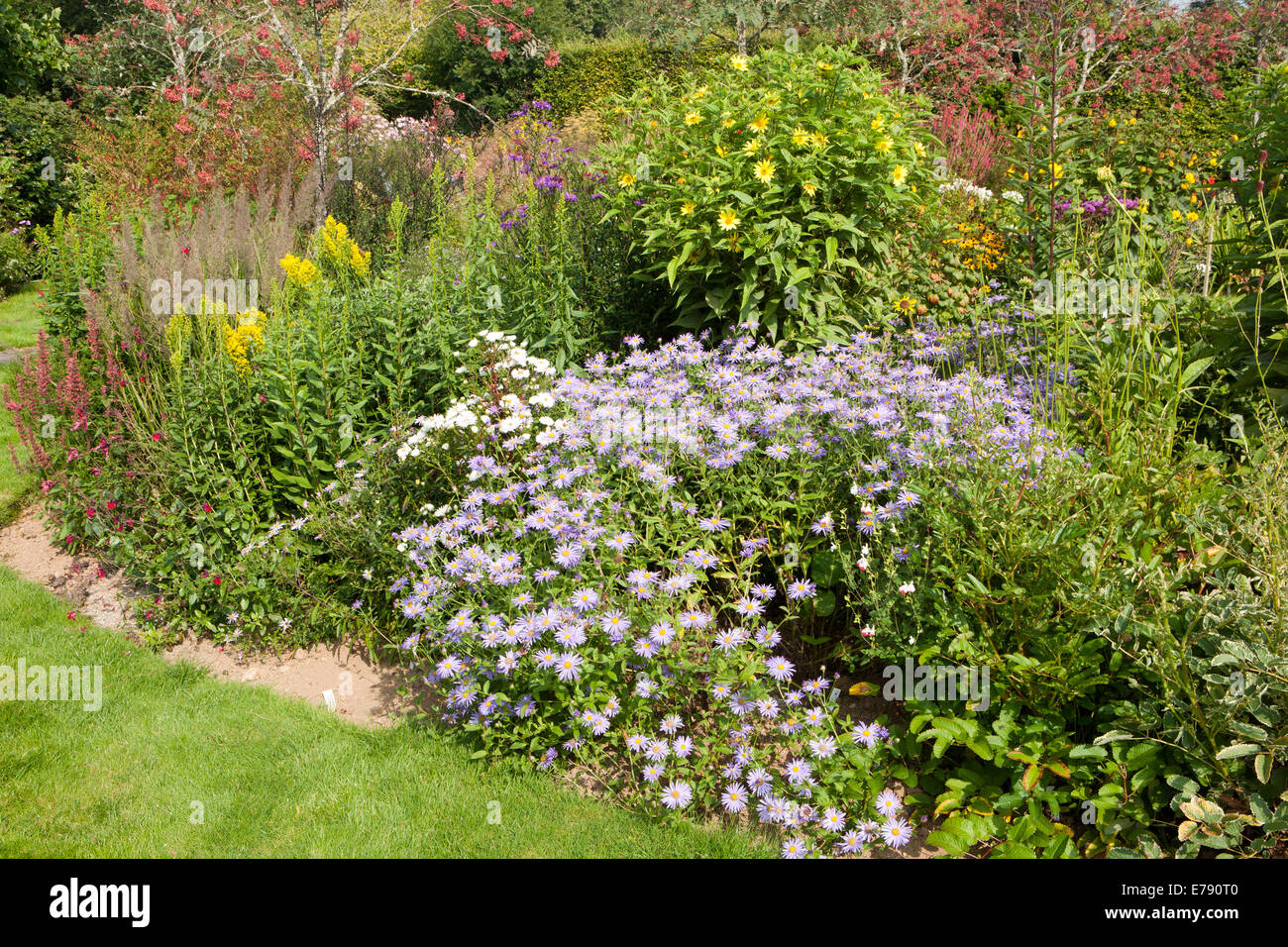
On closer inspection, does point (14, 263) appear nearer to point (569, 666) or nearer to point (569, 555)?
point (569, 555)

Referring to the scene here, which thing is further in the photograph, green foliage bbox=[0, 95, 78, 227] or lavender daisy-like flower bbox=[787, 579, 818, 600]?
green foliage bbox=[0, 95, 78, 227]

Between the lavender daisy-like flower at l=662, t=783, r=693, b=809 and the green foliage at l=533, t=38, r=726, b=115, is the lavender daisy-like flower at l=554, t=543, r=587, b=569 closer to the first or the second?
the lavender daisy-like flower at l=662, t=783, r=693, b=809

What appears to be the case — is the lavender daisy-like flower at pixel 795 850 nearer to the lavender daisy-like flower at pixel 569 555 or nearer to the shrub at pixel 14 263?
the lavender daisy-like flower at pixel 569 555

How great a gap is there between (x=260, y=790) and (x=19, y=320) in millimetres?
7310

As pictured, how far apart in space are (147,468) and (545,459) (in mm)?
2173

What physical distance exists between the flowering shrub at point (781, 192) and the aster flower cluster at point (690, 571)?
83 cm

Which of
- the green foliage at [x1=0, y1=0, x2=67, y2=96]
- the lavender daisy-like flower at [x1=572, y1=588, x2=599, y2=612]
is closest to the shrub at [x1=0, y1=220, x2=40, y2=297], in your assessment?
the green foliage at [x1=0, y1=0, x2=67, y2=96]

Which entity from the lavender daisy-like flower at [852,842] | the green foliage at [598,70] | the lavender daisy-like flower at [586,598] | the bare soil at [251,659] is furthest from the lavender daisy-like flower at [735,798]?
the green foliage at [598,70]

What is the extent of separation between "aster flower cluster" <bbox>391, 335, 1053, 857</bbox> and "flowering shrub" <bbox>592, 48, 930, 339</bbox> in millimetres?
829

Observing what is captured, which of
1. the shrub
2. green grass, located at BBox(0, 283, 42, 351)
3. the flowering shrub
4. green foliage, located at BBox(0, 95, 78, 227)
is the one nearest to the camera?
the flowering shrub

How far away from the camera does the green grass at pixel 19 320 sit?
7.57 meters

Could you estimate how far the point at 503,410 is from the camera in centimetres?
391

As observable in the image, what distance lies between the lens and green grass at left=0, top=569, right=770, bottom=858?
9.16ft

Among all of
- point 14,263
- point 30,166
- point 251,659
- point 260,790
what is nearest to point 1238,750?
point 260,790
